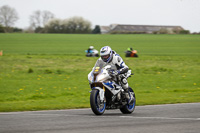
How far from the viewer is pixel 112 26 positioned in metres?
187

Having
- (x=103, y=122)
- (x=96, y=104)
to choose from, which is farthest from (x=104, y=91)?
(x=103, y=122)

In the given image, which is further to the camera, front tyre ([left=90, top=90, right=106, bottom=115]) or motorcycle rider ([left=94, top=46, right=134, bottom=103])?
motorcycle rider ([left=94, top=46, right=134, bottom=103])

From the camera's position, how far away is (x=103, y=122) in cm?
891

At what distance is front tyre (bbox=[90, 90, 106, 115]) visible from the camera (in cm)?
978

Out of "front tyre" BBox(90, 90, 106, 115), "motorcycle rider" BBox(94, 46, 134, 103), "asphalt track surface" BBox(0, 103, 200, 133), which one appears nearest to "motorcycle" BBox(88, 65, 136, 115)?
"front tyre" BBox(90, 90, 106, 115)

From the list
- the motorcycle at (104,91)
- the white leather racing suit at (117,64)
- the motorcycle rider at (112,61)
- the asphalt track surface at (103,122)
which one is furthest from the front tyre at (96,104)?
the white leather racing suit at (117,64)

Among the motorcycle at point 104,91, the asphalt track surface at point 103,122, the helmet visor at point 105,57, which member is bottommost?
the asphalt track surface at point 103,122

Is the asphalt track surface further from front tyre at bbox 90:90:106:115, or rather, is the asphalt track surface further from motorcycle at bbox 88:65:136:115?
motorcycle at bbox 88:65:136:115

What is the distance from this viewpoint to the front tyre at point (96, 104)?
9.78 metres

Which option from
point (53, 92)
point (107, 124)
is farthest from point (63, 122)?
point (53, 92)

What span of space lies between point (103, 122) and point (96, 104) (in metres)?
1.11

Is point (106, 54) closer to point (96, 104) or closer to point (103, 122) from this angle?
point (96, 104)

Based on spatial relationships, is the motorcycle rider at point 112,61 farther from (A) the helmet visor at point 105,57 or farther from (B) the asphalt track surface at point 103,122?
(B) the asphalt track surface at point 103,122

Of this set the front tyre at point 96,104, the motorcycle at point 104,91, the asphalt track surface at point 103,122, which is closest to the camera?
the asphalt track surface at point 103,122
